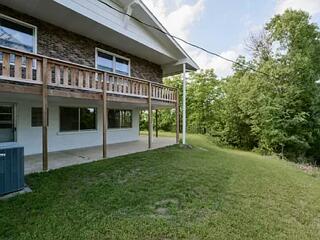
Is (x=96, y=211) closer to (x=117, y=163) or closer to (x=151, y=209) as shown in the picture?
(x=151, y=209)

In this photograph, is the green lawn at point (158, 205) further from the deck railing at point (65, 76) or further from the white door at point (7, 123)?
the white door at point (7, 123)

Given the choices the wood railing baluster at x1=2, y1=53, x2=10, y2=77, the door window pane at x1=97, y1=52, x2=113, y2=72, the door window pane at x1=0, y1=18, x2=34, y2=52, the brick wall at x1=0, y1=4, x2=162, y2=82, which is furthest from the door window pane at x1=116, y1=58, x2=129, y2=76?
the wood railing baluster at x1=2, y1=53, x2=10, y2=77

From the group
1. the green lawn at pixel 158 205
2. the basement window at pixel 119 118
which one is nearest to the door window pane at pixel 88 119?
the basement window at pixel 119 118

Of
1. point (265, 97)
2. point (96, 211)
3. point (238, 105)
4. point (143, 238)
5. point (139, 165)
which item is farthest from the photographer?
point (238, 105)

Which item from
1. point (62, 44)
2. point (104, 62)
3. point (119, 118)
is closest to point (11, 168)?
point (62, 44)

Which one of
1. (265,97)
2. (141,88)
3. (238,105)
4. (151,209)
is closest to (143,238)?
(151,209)

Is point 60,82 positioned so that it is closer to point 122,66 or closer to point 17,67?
point 17,67

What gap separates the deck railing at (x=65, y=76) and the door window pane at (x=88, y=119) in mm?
2924

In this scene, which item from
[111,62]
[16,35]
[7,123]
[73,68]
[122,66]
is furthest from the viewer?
[122,66]

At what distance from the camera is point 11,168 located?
197 inches

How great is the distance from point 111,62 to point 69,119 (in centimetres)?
326

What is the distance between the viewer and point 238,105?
18.2m

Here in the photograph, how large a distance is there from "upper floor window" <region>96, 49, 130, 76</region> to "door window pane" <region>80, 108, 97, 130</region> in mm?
2046

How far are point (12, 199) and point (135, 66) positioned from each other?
31.1 feet
